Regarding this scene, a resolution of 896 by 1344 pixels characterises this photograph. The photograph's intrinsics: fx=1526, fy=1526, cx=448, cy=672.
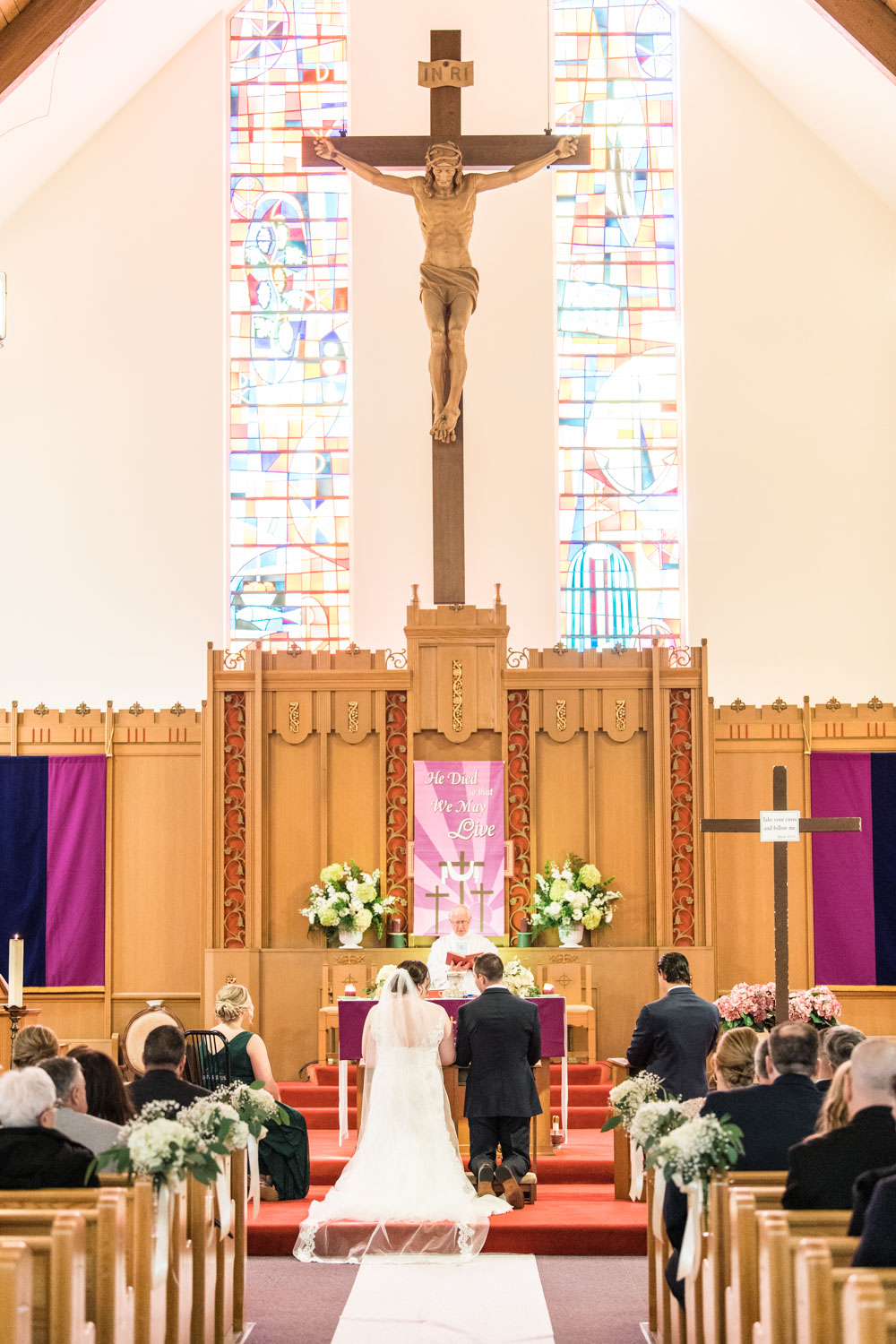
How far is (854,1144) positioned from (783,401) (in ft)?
32.5

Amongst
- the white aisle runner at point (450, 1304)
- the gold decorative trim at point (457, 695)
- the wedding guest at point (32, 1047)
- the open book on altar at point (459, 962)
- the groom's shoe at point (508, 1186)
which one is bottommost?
the white aisle runner at point (450, 1304)

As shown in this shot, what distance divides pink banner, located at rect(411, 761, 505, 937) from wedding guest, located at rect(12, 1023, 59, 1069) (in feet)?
17.4

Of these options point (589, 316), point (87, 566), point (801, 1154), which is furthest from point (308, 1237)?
point (589, 316)

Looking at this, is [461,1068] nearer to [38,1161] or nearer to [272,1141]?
[272,1141]

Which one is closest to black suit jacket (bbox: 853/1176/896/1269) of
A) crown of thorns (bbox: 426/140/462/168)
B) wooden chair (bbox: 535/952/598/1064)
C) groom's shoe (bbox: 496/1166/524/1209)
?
groom's shoe (bbox: 496/1166/524/1209)

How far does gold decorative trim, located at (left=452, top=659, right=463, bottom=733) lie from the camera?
1089 cm

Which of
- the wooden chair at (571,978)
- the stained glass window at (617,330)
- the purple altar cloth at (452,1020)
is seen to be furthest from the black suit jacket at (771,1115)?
the stained glass window at (617,330)

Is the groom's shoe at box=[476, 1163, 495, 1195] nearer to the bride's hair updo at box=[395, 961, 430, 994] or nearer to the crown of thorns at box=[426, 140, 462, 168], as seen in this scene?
the bride's hair updo at box=[395, 961, 430, 994]

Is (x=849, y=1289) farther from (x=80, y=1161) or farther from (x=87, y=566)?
(x=87, y=566)

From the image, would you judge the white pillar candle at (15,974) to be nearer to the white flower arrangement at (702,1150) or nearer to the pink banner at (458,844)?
the pink banner at (458,844)

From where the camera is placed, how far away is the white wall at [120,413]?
13.0 meters

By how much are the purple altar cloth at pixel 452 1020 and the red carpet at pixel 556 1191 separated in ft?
1.81

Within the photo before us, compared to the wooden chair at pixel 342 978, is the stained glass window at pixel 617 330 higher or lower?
higher

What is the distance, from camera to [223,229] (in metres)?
13.6
